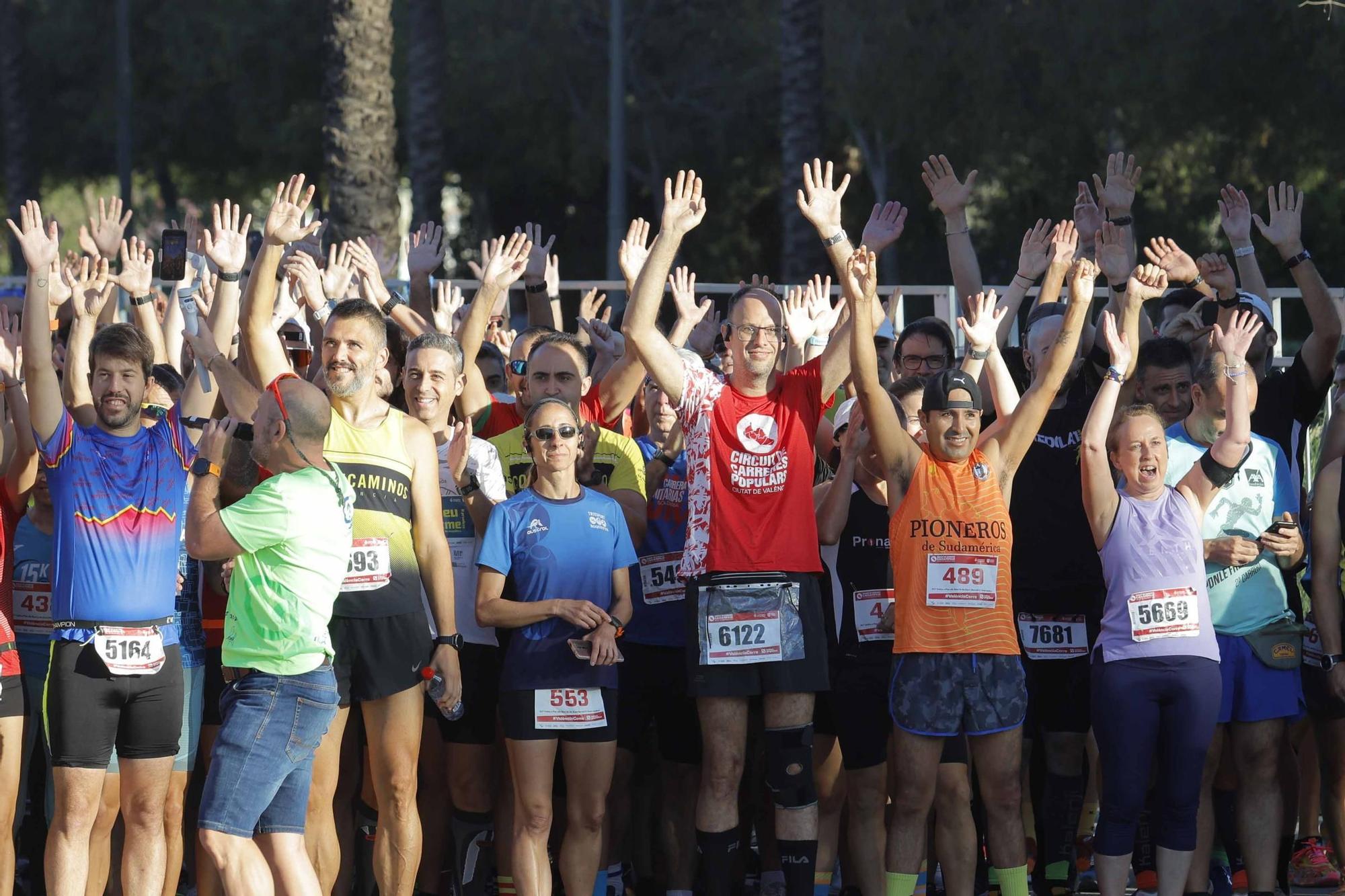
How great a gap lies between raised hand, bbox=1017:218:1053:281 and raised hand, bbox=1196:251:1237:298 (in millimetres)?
712

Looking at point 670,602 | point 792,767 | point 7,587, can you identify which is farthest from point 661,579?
point 7,587

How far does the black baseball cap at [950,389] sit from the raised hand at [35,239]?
11.1 feet

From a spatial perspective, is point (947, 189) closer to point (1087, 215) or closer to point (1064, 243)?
point (1087, 215)

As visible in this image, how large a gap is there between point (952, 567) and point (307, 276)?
330cm

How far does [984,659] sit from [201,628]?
2.97 meters

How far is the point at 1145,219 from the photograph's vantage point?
20328 mm

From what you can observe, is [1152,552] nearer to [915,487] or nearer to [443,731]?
[915,487]

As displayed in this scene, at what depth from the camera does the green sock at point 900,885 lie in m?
6.56

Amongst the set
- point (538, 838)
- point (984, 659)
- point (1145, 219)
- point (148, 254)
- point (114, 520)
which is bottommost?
point (538, 838)

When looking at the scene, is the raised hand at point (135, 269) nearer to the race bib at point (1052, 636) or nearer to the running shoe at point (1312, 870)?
the race bib at point (1052, 636)

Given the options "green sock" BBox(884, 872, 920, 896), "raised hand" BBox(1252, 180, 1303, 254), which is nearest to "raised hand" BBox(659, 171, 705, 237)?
"green sock" BBox(884, 872, 920, 896)

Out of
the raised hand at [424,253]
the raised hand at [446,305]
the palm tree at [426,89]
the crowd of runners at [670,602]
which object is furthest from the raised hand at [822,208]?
the palm tree at [426,89]

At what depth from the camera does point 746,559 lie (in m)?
6.70

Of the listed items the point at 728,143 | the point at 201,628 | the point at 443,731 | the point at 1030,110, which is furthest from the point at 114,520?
the point at 728,143
